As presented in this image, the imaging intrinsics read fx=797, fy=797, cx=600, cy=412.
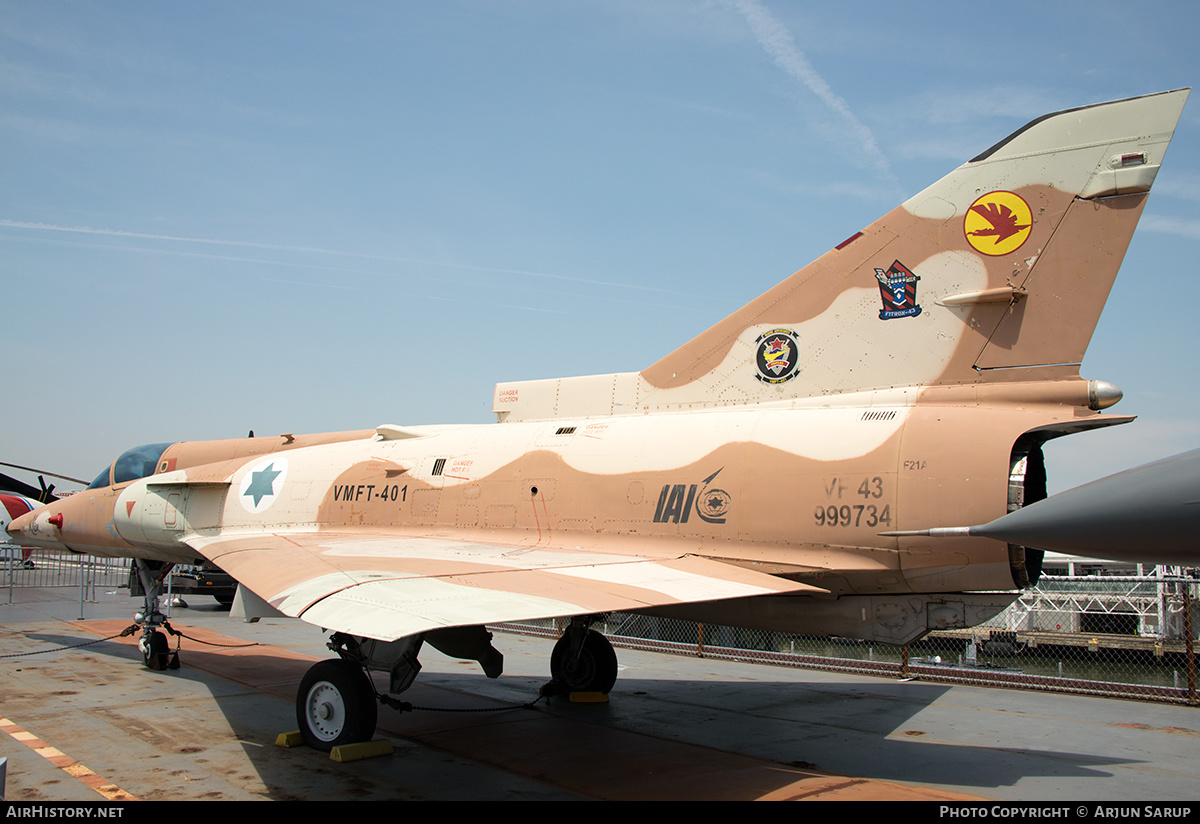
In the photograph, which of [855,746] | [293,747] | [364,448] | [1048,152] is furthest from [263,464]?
[1048,152]

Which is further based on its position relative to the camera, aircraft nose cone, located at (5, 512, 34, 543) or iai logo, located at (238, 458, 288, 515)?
aircraft nose cone, located at (5, 512, 34, 543)

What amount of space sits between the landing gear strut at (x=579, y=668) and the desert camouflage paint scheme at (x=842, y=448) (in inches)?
80.3

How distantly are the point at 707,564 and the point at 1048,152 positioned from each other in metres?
4.57

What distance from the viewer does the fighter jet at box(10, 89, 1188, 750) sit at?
621cm

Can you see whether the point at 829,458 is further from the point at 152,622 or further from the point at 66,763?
the point at 152,622

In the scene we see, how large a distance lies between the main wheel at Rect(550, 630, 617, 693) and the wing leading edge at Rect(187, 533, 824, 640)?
2.37 meters

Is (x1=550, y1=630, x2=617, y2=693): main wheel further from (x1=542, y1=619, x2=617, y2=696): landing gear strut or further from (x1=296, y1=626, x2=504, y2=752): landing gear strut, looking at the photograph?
(x1=296, y1=626, x2=504, y2=752): landing gear strut

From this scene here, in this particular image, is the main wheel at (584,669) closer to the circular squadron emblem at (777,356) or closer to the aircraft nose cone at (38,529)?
the circular squadron emblem at (777,356)

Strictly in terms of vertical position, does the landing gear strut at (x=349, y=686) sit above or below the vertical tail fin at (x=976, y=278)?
below

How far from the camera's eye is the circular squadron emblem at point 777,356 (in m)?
7.65

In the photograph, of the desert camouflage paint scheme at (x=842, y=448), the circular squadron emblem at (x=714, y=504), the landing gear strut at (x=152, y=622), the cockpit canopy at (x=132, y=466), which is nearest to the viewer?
the desert camouflage paint scheme at (x=842, y=448)

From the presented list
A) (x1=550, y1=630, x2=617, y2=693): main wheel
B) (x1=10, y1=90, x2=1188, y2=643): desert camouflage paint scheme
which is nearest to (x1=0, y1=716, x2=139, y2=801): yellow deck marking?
(x1=10, y1=90, x2=1188, y2=643): desert camouflage paint scheme

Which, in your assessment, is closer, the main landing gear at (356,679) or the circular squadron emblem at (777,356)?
the main landing gear at (356,679)

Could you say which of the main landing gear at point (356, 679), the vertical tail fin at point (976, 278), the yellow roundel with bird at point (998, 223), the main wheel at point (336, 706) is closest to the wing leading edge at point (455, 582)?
the main landing gear at point (356, 679)
